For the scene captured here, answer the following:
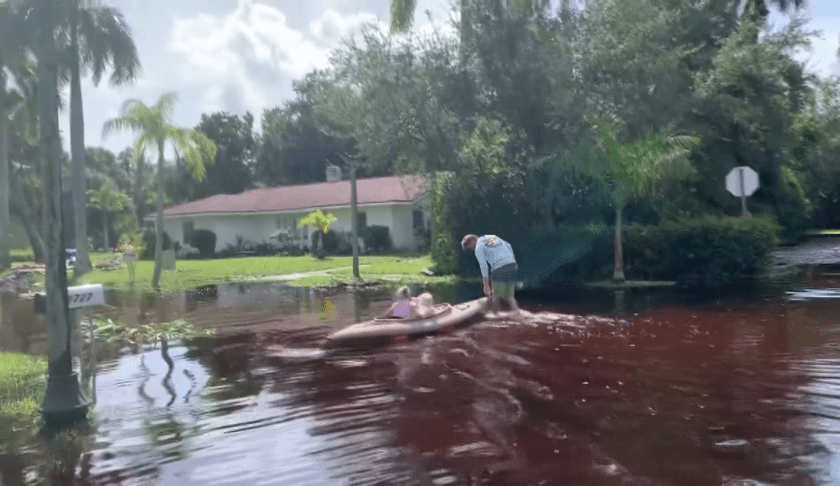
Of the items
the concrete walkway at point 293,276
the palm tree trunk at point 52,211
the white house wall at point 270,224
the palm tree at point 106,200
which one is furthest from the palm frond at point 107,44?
the palm tree at point 106,200

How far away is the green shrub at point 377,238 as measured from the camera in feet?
132

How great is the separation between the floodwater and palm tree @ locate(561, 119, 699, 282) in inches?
291

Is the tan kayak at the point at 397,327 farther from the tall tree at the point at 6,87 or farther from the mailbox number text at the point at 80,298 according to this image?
the tall tree at the point at 6,87

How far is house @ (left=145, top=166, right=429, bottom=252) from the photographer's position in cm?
4066

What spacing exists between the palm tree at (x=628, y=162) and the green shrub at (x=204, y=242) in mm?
26780

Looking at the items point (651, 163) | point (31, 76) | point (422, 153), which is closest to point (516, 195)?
point (422, 153)

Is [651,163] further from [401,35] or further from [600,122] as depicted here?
[401,35]

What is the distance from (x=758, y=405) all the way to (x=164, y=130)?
2141 centimetres

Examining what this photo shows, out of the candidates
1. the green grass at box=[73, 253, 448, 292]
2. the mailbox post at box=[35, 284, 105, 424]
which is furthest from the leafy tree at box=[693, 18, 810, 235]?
the mailbox post at box=[35, 284, 105, 424]

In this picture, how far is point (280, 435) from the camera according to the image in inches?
329

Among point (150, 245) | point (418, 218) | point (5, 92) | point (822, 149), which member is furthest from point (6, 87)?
point (822, 149)

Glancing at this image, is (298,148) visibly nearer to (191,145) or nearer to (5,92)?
(5,92)

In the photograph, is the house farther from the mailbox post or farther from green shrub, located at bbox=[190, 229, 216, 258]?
the mailbox post

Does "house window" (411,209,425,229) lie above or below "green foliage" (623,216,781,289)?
above
